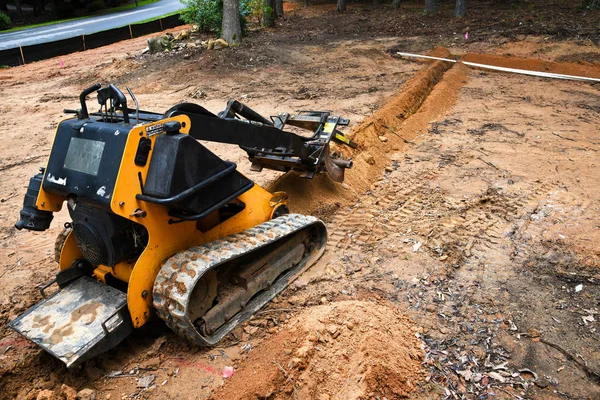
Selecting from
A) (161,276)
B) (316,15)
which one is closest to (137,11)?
(316,15)

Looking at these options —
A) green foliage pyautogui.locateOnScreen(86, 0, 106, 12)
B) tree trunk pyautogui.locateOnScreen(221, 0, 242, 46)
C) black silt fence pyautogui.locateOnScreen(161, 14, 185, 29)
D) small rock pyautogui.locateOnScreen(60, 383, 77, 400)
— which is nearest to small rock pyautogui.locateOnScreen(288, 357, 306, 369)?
small rock pyautogui.locateOnScreen(60, 383, 77, 400)

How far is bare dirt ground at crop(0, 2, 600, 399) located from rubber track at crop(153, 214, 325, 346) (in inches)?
13.3

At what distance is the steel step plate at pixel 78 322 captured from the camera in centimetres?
346

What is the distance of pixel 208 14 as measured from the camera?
18000mm

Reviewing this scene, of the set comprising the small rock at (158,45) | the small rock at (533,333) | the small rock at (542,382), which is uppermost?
the small rock at (158,45)

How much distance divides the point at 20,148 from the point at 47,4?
3761 centimetres

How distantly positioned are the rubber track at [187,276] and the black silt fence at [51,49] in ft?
59.3

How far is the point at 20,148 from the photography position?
9289mm

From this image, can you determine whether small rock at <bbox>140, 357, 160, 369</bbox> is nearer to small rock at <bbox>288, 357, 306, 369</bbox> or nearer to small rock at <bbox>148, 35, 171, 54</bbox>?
small rock at <bbox>288, 357, 306, 369</bbox>

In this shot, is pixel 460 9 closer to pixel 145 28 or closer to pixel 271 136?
pixel 145 28

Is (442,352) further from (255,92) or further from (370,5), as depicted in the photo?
(370,5)

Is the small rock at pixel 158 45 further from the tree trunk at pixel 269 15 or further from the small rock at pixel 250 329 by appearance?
the small rock at pixel 250 329

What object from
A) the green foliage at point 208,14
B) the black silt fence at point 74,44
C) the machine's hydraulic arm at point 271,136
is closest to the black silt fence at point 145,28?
the black silt fence at point 74,44

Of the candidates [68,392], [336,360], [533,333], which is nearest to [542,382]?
[533,333]
